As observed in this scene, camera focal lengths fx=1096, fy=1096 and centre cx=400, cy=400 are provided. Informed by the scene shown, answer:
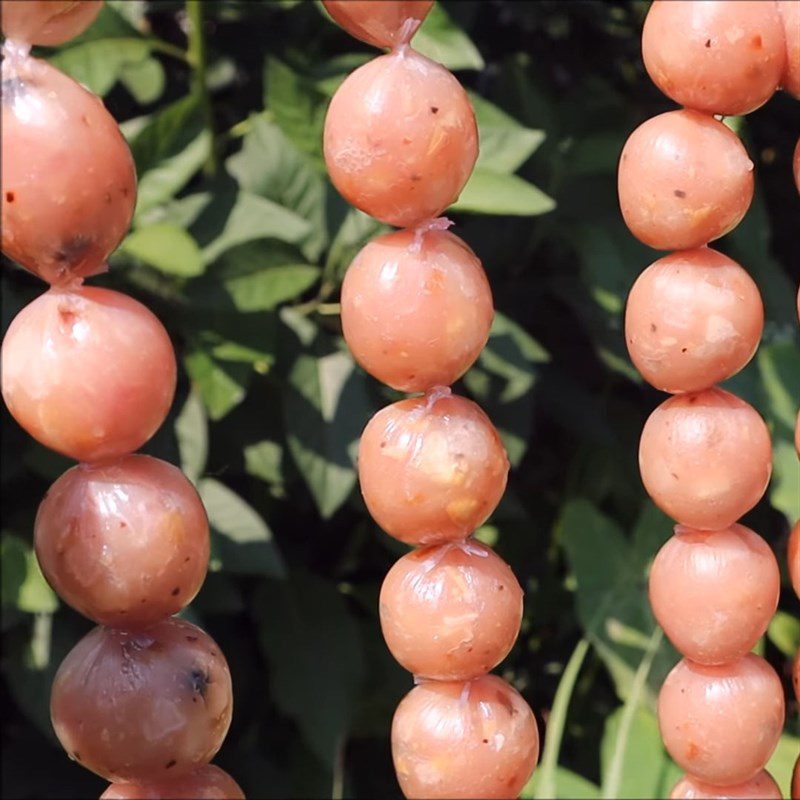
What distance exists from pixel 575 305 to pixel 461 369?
45 centimetres

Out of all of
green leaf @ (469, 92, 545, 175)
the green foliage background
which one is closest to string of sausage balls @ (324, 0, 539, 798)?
the green foliage background

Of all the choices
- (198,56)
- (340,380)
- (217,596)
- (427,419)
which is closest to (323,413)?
(340,380)

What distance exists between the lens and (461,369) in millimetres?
331

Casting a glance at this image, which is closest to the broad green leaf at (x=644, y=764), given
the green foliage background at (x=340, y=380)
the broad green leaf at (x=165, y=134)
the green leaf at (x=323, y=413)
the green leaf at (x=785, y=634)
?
the green foliage background at (x=340, y=380)

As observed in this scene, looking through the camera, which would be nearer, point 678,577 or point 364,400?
point 678,577

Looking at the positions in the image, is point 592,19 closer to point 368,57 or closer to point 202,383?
point 368,57

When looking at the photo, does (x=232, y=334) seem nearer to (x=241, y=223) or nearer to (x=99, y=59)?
(x=241, y=223)

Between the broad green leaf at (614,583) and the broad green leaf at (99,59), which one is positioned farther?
the broad green leaf at (614,583)

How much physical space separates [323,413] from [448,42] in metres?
0.23

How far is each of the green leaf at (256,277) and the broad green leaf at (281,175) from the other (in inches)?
1.3

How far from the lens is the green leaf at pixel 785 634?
0.78 meters

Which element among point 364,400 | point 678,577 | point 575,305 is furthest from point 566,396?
point 678,577

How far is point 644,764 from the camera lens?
67 cm

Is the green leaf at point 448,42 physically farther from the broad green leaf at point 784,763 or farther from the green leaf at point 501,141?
the broad green leaf at point 784,763
